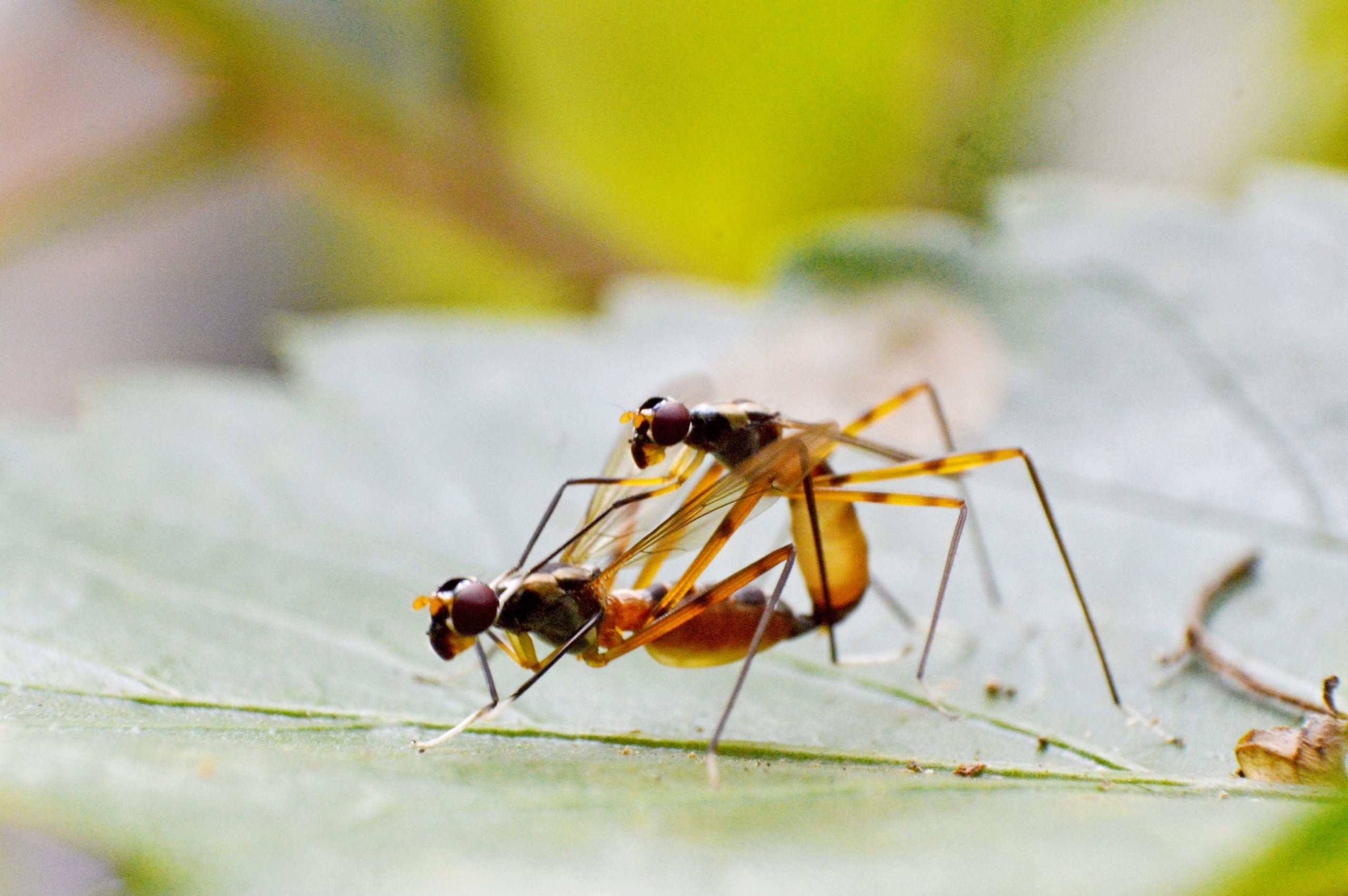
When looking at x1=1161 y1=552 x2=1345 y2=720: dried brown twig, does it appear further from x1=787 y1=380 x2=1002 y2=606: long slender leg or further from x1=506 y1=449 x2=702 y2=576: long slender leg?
x1=506 y1=449 x2=702 y2=576: long slender leg

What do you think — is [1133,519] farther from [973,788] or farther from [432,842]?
[432,842]

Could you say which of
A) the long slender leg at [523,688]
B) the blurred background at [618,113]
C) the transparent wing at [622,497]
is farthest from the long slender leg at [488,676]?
the blurred background at [618,113]

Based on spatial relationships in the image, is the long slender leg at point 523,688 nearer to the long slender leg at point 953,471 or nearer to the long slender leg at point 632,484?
the long slender leg at point 632,484

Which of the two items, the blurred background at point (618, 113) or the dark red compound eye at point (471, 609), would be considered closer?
the dark red compound eye at point (471, 609)

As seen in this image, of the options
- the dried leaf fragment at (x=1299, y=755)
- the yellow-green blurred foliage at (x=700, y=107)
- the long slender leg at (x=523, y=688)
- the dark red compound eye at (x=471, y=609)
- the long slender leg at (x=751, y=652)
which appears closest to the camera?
the dried leaf fragment at (x=1299, y=755)

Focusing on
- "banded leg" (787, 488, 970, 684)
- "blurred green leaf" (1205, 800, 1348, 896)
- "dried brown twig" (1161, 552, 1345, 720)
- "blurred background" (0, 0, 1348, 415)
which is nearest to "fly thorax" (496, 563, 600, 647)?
"banded leg" (787, 488, 970, 684)

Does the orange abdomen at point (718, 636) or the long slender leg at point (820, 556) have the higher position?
the long slender leg at point (820, 556)

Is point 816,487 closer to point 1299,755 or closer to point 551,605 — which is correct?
point 551,605

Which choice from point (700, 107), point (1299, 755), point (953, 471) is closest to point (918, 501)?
point (953, 471)
